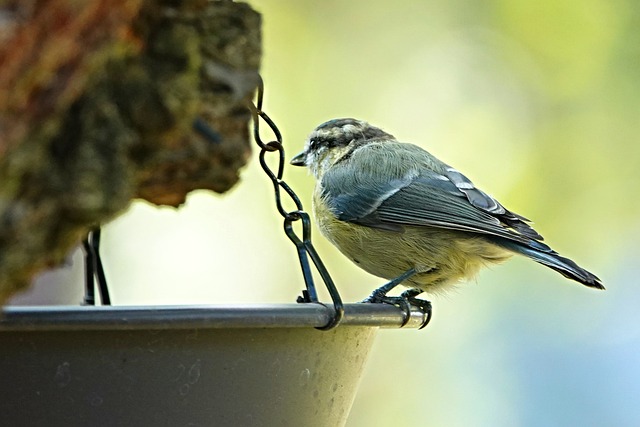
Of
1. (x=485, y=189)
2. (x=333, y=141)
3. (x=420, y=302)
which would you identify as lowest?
(x=485, y=189)

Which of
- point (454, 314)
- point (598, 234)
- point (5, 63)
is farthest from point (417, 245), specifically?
point (5, 63)

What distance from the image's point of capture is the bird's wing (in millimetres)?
2645

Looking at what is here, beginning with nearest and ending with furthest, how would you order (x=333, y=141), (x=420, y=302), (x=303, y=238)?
(x=303, y=238), (x=420, y=302), (x=333, y=141)

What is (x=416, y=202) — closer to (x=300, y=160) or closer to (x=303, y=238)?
(x=300, y=160)

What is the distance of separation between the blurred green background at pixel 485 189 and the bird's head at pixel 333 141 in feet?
1.88

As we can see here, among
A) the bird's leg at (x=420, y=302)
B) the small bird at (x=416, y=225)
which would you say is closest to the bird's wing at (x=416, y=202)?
the small bird at (x=416, y=225)

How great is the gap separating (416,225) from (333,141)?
594 millimetres

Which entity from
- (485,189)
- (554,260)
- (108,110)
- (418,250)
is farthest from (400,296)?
(108,110)

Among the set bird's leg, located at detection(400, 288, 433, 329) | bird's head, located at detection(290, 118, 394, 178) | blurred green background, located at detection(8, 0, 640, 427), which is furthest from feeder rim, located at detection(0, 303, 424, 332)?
blurred green background, located at detection(8, 0, 640, 427)

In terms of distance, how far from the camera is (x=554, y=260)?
8.05 ft

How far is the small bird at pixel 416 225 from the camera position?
8.69 feet

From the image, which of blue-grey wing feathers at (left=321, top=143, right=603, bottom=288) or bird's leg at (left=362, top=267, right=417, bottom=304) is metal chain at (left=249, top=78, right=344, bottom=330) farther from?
blue-grey wing feathers at (left=321, top=143, right=603, bottom=288)

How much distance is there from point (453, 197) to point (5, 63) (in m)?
2.14

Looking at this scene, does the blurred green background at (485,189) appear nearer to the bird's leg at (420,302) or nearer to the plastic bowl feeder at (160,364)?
the bird's leg at (420,302)
